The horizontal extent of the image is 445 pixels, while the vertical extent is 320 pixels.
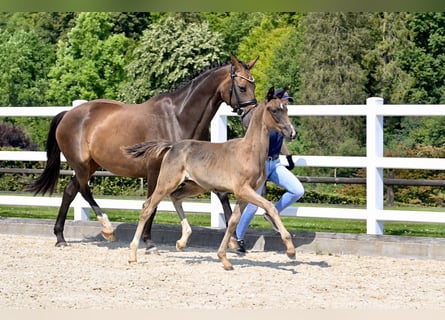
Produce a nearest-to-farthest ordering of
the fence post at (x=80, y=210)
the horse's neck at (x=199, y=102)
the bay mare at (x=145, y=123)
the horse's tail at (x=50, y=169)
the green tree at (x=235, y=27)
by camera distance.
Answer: the bay mare at (x=145, y=123), the horse's neck at (x=199, y=102), the horse's tail at (x=50, y=169), the fence post at (x=80, y=210), the green tree at (x=235, y=27)

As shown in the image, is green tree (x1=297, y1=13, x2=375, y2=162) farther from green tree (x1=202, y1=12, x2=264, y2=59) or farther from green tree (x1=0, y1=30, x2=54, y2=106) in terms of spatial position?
green tree (x1=0, y1=30, x2=54, y2=106)

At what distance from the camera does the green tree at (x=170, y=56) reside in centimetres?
3959

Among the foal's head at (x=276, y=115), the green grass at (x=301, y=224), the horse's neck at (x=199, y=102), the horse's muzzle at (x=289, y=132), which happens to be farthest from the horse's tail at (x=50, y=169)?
the green grass at (x=301, y=224)

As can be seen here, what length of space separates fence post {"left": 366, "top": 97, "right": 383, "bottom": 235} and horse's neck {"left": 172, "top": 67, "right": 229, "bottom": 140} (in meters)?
1.53

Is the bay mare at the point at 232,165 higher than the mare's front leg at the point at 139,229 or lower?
higher

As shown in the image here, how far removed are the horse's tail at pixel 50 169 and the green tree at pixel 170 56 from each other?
1142 inches

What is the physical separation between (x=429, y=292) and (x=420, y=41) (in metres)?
34.2

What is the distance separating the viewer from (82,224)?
9875mm

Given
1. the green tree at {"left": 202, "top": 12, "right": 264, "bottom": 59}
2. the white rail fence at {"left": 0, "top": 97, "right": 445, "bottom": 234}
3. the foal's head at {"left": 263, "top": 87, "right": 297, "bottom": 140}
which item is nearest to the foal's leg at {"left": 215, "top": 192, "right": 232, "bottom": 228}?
the white rail fence at {"left": 0, "top": 97, "right": 445, "bottom": 234}

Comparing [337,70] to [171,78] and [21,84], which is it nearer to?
[171,78]

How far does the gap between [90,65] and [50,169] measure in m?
44.2

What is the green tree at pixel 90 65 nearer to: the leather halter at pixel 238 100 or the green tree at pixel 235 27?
the green tree at pixel 235 27

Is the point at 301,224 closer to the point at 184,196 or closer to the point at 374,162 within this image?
the point at 374,162

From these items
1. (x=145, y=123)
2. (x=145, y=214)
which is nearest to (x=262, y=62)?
(x=145, y=123)
